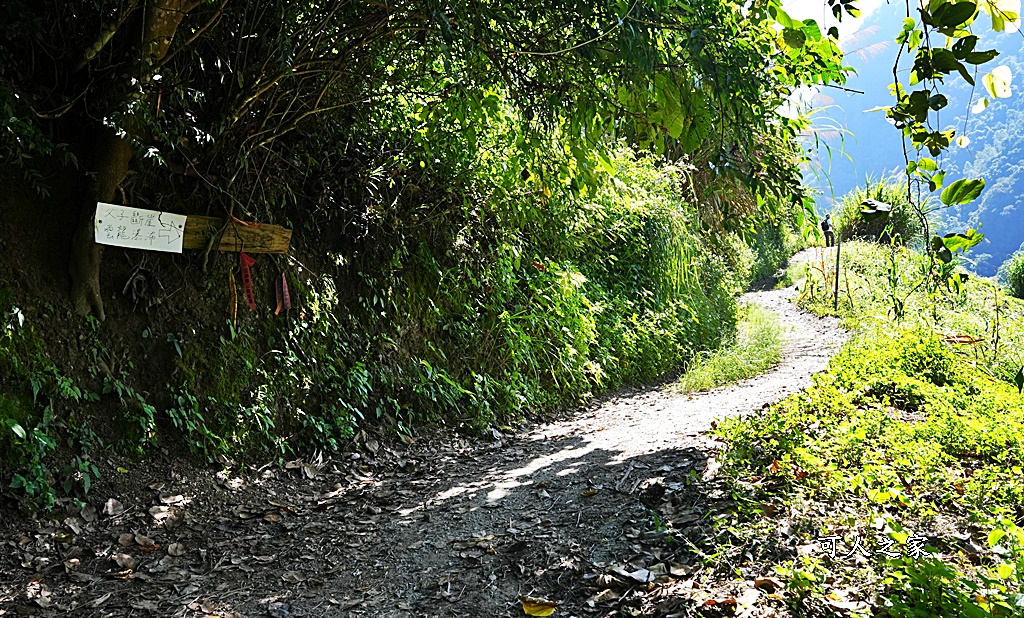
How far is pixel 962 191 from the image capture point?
1.33 metres

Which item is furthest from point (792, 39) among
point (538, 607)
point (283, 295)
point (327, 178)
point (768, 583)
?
point (327, 178)

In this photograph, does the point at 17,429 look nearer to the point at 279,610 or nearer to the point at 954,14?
the point at 279,610

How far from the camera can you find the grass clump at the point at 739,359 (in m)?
7.50

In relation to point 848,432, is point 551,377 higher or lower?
lower

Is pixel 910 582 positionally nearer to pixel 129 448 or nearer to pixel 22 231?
pixel 129 448

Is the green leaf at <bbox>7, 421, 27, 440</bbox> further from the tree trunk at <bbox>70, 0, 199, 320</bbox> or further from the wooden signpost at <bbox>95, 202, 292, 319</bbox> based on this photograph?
the wooden signpost at <bbox>95, 202, 292, 319</bbox>

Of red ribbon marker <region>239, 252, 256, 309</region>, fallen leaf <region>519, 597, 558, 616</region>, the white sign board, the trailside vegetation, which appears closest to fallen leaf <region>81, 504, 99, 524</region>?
the trailside vegetation

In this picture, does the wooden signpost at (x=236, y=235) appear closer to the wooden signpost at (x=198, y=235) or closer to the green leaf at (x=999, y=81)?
the wooden signpost at (x=198, y=235)

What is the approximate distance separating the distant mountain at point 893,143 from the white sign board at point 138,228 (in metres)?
3.70

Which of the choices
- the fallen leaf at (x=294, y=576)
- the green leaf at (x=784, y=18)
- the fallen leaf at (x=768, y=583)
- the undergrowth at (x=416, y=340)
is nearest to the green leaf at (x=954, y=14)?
the green leaf at (x=784, y=18)

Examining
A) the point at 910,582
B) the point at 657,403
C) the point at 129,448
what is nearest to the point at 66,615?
the point at 129,448

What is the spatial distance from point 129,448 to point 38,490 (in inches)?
21.0

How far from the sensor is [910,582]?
7.18 feet

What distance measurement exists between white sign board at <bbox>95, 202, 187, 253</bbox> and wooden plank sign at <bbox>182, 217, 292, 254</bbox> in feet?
0.44
